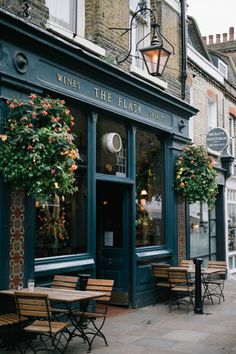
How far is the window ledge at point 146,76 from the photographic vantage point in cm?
1081

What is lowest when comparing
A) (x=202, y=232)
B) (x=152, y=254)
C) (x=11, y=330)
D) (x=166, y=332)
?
(x=166, y=332)

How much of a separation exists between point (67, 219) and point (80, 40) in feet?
10.8

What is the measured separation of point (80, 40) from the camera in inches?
359

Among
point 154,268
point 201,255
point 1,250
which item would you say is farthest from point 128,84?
point 201,255

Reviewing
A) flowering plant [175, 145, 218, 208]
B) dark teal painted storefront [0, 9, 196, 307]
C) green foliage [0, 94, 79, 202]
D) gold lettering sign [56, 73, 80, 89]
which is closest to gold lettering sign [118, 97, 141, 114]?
dark teal painted storefront [0, 9, 196, 307]

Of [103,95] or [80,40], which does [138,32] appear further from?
[80,40]

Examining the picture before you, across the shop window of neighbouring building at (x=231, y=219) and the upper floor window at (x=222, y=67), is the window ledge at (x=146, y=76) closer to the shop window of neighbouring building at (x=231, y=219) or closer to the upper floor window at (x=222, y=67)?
the upper floor window at (x=222, y=67)

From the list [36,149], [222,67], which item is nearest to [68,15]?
[36,149]

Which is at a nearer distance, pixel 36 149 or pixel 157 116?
pixel 36 149

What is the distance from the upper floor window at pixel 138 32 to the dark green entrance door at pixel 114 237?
117 inches

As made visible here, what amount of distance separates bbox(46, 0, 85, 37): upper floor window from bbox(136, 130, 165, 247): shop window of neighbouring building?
2.79 metres

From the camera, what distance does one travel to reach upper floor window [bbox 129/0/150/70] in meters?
11.2

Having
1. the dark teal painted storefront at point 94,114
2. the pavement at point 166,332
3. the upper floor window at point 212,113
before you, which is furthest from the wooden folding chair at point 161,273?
the upper floor window at point 212,113

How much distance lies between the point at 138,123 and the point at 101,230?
2.52 m
